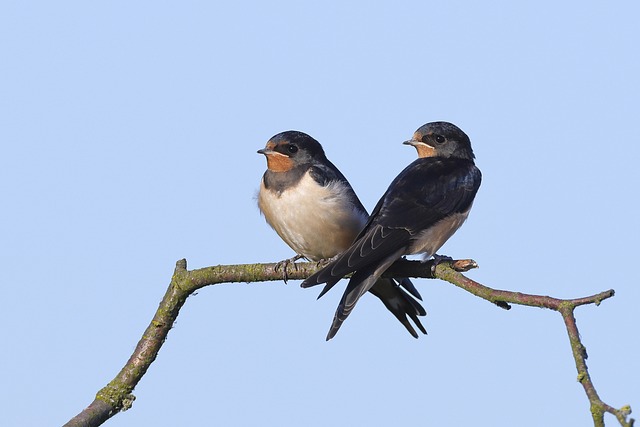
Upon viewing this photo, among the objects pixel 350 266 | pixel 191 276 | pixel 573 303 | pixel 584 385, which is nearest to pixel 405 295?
pixel 350 266

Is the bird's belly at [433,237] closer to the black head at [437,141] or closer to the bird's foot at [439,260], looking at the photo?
the bird's foot at [439,260]

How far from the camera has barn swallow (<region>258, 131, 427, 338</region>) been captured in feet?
24.2

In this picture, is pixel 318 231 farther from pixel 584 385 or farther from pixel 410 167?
pixel 584 385

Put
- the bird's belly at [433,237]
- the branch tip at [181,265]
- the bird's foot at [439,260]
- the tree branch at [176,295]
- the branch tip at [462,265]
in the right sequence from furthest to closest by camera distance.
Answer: the bird's belly at [433,237] < the branch tip at [181,265] < the bird's foot at [439,260] < the branch tip at [462,265] < the tree branch at [176,295]

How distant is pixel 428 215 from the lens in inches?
271

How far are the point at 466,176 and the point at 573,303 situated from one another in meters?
3.38

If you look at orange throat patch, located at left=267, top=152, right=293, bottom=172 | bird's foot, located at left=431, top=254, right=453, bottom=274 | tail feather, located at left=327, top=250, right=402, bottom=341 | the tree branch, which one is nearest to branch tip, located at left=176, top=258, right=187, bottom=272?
the tree branch

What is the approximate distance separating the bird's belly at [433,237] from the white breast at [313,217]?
90cm

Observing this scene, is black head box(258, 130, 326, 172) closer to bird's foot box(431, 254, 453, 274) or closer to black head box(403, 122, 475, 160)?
black head box(403, 122, 475, 160)

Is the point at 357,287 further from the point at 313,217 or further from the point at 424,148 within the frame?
the point at 424,148

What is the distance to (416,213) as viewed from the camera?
Result: 22.4ft

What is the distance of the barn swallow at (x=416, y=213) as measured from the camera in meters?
6.22

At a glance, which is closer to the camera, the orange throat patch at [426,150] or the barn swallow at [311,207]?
the barn swallow at [311,207]

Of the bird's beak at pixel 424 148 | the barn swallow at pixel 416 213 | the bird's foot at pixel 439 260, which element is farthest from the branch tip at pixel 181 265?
the bird's beak at pixel 424 148
